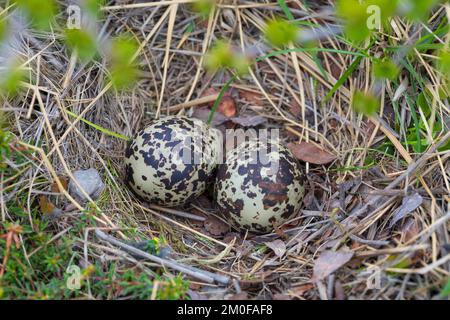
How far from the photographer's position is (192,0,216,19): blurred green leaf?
282cm

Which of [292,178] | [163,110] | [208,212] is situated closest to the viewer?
[292,178]

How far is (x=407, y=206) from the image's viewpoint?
2123mm

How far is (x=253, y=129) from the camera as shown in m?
2.81

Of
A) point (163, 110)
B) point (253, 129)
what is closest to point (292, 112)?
point (253, 129)

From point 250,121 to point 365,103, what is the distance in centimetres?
65

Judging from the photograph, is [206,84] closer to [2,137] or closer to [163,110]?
[163,110]

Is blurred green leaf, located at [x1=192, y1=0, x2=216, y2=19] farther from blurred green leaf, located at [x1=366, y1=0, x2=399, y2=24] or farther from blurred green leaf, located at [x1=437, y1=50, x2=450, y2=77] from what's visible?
blurred green leaf, located at [x1=437, y1=50, x2=450, y2=77]

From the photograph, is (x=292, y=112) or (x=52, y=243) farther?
(x=292, y=112)

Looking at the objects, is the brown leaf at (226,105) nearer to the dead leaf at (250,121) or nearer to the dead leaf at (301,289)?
the dead leaf at (250,121)

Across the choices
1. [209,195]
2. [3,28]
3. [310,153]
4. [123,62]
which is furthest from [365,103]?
[3,28]

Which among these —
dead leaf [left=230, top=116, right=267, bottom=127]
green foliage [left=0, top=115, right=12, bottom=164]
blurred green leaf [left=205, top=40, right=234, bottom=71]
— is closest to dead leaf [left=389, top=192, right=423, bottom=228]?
dead leaf [left=230, top=116, right=267, bottom=127]

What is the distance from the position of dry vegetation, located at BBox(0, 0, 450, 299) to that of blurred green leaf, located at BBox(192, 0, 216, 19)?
40 mm

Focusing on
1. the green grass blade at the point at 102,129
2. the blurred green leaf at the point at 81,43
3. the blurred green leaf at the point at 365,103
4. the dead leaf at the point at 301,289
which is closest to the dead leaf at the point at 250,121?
the blurred green leaf at the point at 365,103

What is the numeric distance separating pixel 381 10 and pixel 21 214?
Result: 1.63 m
